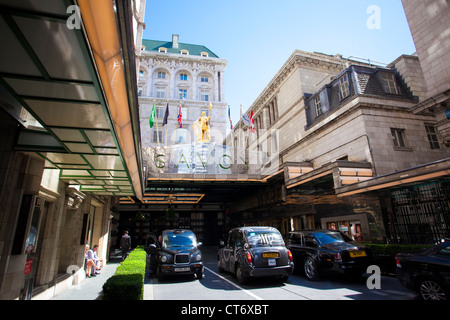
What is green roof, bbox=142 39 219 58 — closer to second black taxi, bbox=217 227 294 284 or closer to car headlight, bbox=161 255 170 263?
car headlight, bbox=161 255 170 263

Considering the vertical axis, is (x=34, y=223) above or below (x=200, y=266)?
above

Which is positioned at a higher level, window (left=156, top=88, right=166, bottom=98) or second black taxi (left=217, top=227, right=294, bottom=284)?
window (left=156, top=88, right=166, bottom=98)

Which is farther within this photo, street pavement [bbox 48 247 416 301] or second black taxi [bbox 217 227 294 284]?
second black taxi [bbox 217 227 294 284]

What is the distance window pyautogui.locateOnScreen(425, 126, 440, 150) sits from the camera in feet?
49.1

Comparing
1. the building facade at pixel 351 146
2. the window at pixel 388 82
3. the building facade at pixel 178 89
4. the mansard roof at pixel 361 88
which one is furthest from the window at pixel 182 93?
the window at pixel 388 82

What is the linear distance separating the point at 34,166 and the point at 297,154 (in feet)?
59.6

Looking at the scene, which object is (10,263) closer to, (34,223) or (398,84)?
(34,223)

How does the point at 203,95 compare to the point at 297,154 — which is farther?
the point at 203,95

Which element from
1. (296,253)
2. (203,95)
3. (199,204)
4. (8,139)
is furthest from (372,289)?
(203,95)

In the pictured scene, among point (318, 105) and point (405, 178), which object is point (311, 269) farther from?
point (318, 105)

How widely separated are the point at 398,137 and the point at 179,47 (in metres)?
50.0

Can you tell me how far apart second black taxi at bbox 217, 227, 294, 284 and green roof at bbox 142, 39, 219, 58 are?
50969mm

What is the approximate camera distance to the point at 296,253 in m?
9.94

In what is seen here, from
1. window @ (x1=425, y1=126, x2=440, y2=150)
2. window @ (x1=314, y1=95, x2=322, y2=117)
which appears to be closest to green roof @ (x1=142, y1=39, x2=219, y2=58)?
window @ (x1=314, y1=95, x2=322, y2=117)
